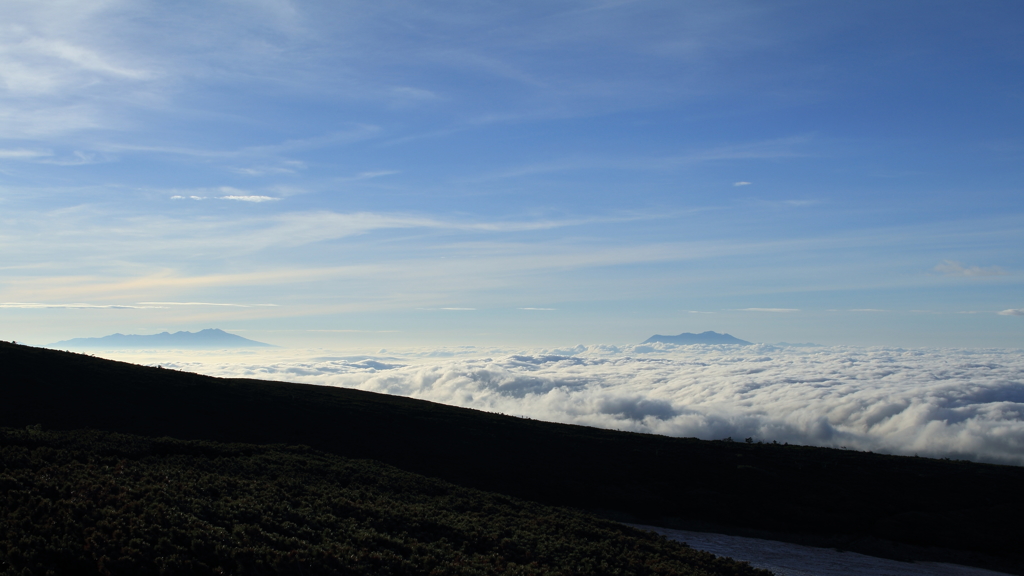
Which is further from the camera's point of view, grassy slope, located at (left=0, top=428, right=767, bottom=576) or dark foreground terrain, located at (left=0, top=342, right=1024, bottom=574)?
dark foreground terrain, located at (left=0, top=342, right=1024, bottom=574)

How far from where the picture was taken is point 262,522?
1722 centimetres

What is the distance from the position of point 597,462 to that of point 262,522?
27.2 meters

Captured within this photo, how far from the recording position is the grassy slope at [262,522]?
13.3 m

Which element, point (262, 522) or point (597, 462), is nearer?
point (262, 522)

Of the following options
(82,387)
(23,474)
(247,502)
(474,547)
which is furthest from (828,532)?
(82,387)

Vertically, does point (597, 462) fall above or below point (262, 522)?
below

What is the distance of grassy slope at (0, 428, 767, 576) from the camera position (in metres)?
13.3

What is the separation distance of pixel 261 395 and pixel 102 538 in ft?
119

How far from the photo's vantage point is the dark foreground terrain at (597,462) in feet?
100

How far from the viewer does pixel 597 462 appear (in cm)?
4003

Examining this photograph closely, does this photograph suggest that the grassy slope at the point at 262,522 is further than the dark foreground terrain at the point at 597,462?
No

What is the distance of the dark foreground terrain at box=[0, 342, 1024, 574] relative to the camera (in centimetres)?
3062

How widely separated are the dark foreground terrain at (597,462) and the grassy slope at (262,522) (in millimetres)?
6641

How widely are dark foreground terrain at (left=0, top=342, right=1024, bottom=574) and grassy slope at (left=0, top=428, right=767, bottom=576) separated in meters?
6.64
